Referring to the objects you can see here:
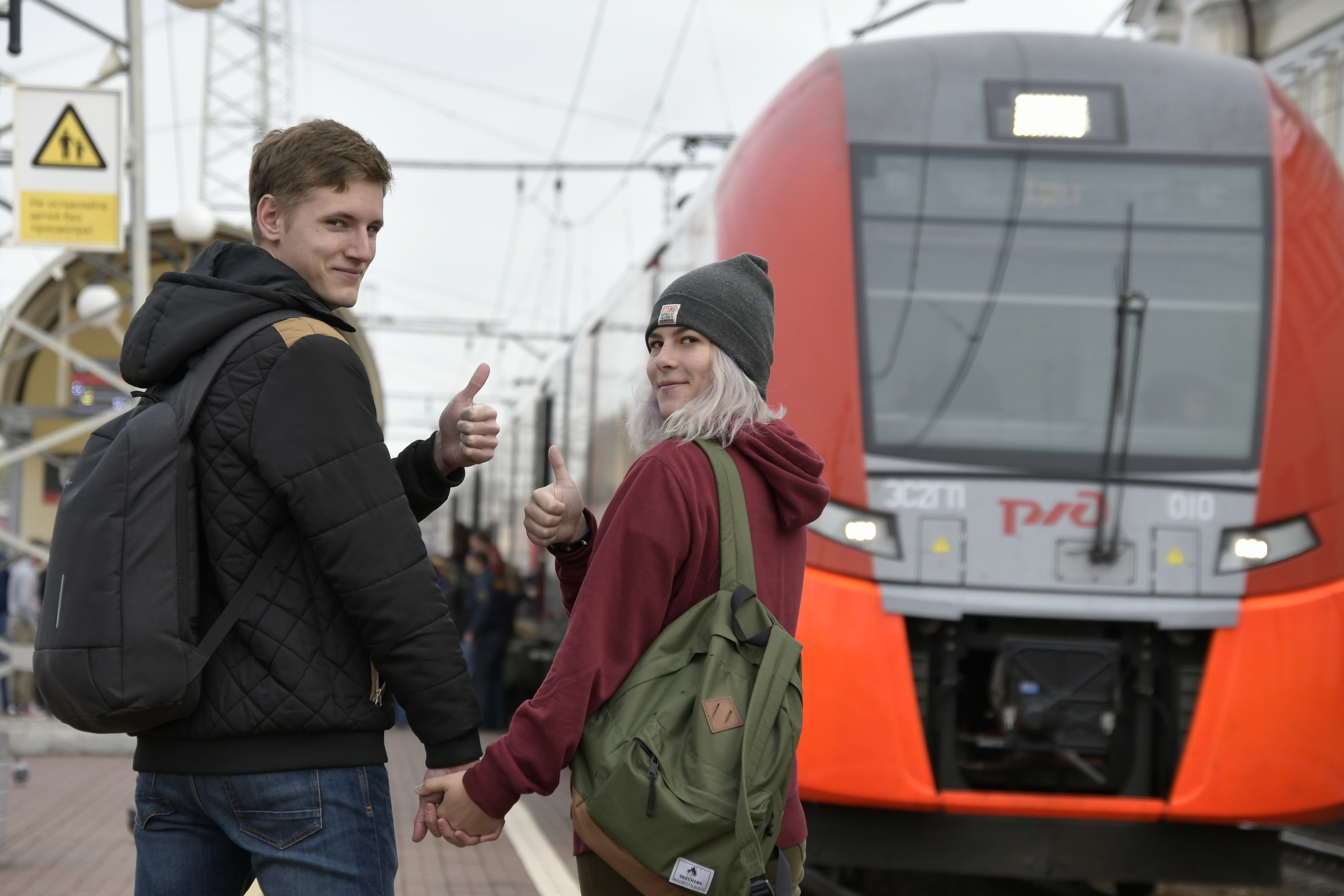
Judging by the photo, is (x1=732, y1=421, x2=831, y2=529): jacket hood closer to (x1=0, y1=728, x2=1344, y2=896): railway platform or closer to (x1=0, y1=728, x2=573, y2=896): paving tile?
(x1=0, y1=728, x2=573, y2=896): paving tile

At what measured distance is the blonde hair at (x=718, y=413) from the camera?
254 cm

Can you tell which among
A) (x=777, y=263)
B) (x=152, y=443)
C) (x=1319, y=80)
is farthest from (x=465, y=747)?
(x=1319, y=80)

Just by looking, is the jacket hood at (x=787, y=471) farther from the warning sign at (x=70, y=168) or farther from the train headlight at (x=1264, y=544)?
the warning sign at (x=70, y=168)

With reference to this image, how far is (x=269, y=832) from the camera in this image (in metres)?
2.27

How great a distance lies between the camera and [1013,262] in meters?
5.53

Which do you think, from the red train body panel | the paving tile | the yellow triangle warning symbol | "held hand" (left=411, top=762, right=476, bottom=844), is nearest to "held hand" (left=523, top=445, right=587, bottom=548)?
"held hand" (left=411, top=762, right=476, bottom=844)

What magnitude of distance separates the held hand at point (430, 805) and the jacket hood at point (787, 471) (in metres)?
0.64

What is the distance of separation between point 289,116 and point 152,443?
32.5 m

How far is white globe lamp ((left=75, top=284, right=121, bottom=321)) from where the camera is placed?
448 inches

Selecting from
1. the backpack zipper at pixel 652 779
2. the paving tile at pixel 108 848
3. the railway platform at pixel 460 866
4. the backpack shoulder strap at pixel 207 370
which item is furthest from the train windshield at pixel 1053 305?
the backpack shoulder strap at pixel 207 370

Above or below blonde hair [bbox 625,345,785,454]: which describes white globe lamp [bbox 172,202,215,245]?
above

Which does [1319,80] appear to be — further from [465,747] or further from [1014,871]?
[465,747]

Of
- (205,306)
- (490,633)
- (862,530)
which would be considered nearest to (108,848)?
(862,530)

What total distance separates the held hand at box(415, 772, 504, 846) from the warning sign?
7.65 m
